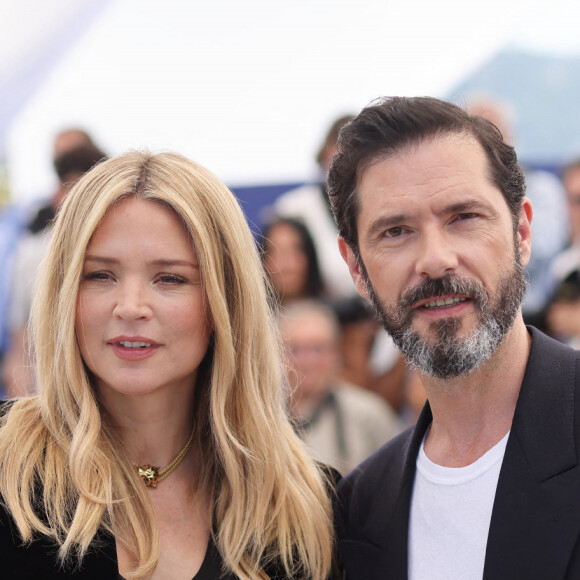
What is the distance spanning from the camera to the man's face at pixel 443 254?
105 inches

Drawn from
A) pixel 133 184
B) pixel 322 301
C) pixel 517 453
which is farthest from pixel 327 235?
pixel 517 453

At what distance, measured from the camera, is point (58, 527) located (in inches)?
106

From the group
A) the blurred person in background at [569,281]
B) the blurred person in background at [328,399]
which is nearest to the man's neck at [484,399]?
the blurred person in background at [328,399]

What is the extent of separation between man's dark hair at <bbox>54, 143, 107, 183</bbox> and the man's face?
2991 mm

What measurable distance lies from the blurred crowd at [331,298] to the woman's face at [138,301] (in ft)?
6.80

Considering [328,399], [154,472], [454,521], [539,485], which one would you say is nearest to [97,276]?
[154,472]

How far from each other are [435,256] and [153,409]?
107 cm

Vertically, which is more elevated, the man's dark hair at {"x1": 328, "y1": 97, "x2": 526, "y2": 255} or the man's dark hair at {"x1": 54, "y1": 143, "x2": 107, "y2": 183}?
the man's dark hair at {"x1": 54, "y1": 143, "x2": 107, "y2": 183}

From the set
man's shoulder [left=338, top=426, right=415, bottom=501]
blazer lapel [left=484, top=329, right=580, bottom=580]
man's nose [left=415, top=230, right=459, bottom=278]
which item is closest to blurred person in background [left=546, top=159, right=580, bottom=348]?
man's shoulder [left=338, top=426, right=415, bottom=501]

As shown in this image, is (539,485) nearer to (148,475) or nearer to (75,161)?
(148,475)

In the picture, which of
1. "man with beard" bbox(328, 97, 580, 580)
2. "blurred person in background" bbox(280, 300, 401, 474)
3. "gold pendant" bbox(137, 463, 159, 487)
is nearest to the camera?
"man with beard" bbox(328, 97, 580, 580)

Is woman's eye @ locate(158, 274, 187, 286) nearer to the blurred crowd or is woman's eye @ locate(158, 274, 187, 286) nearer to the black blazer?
the black blazer

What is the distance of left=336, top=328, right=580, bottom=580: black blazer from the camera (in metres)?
2.41

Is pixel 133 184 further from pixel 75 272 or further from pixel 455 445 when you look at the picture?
pixel 455 445
